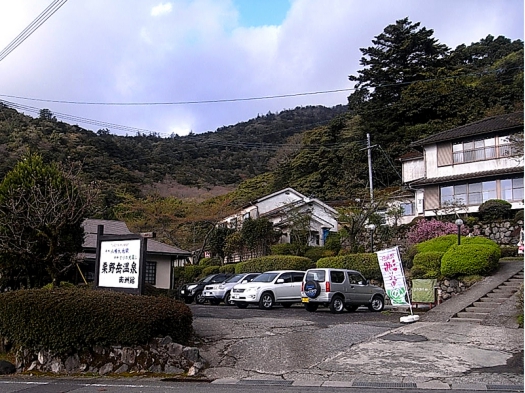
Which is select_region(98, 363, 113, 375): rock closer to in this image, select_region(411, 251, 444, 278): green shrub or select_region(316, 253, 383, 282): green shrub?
select_region(411, 251, 444, 278): green shrub

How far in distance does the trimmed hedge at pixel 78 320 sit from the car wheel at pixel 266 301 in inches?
412

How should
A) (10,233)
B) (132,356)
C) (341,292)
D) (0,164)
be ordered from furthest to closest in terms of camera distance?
1. (0,164)
2. (341,292)
3. (10,233)
4. (132,356)

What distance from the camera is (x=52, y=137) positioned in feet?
150

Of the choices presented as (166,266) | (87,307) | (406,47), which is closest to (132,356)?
(87,307)

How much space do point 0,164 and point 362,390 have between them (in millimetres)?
34660

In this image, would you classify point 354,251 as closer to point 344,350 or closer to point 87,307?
point 344,350

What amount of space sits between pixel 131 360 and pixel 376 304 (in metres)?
12.6

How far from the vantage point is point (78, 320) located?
34.9 ft

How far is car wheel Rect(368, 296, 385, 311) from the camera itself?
69.1 feet

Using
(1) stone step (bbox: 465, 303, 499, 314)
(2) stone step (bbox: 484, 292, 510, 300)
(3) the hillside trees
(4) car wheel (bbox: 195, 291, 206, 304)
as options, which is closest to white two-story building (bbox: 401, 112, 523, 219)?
(2) stone step (bbox: 484, 292, 510, 300)

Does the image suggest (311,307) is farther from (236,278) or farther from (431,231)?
(431,231)

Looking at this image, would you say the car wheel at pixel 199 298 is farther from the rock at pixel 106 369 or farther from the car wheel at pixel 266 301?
the rock at pixel 106 369

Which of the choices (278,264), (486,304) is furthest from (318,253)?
(486,304)

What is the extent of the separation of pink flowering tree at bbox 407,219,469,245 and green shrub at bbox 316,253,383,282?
4506mm
